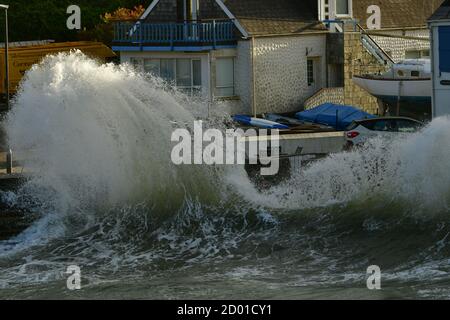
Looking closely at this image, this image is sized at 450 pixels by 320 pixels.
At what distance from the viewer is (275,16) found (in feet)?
139

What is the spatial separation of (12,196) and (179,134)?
4012 mm

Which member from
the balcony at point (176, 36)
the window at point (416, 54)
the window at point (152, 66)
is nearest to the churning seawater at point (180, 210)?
the balcony at point (176, 36)

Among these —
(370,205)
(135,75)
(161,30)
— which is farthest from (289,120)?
(370,205)

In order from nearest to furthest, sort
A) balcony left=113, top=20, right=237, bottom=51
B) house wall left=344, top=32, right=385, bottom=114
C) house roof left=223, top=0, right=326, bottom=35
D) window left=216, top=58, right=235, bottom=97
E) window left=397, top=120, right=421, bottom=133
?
window left=397, top=120, right=421, bottom=133
balcony left=113, top=20, right=237, bottom=51
window left=216, top=58, right=235, bottom=97
house roof left=223, top=0, right=326, bottom=35
house wall left=344, top=32, right=385, bottom=114

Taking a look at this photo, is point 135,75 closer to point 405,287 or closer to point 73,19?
point 405,287

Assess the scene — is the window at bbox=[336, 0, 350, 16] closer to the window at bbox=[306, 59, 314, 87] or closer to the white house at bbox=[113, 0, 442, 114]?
the white house at bbox=[113, 0, 442, 114]

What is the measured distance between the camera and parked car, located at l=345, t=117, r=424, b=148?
31.7 metres

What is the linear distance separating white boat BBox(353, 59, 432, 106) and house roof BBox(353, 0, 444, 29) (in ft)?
13.9

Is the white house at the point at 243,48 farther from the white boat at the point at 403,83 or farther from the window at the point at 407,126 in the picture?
the window at the point at 407,126

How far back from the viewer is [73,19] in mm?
49219

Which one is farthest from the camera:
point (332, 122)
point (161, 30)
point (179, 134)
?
point (161, 30)

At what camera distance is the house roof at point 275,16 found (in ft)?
137

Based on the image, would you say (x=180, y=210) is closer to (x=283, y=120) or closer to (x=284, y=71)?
(x=283, y=120)

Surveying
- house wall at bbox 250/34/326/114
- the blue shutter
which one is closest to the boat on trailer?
house wall at bbox 250/34/326/114
